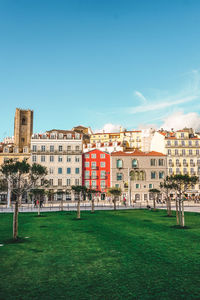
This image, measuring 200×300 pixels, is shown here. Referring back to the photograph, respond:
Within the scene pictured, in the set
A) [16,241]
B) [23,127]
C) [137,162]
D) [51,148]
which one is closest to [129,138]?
[23,127]

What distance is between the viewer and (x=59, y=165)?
7456 centimetres

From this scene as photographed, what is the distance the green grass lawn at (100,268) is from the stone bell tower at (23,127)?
88.7 meters

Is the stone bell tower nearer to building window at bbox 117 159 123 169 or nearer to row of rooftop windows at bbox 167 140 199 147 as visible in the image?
building window at bbox 117 159 123 169

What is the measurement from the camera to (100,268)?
35.7 feet

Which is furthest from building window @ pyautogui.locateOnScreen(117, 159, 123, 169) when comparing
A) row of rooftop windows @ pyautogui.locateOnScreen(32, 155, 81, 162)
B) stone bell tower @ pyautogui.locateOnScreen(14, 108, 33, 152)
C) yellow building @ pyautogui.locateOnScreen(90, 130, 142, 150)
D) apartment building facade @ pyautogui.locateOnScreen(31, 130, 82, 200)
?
yellow building @ pyautogui.locateOnScreen(90, 130, 142, 150)

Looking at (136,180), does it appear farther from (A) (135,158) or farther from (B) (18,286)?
(B) (18,286)

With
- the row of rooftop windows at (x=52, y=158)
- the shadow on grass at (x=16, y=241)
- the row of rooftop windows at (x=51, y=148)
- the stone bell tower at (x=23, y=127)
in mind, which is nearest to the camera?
the shadow on grass at (x=16, y=241)

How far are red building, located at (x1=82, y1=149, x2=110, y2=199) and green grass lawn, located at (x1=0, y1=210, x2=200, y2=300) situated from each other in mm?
57613

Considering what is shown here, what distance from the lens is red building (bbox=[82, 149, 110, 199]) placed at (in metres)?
75.2

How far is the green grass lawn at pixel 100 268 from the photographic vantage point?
8461 mm

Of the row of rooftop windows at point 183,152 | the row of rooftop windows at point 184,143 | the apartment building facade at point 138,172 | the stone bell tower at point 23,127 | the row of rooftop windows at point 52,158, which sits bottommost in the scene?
the apartment building facade at point 138,172

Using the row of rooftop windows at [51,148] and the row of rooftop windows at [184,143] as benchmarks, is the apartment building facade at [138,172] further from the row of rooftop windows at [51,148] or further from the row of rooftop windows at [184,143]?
the row of rooftop windows at [51,148]

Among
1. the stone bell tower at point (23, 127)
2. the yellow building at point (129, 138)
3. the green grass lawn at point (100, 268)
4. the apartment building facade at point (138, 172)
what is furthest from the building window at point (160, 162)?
the green grass lawn at point (100, 268)

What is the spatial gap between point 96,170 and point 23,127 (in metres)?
42.5
